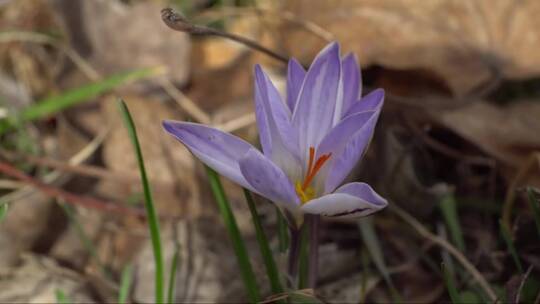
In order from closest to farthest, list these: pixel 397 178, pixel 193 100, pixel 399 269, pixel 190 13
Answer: pixel 399 269 → pixel 397 178 → pixel 193 100 → pixel 190 13

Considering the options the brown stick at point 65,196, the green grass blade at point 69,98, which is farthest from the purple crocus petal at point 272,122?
the green grass blade at point 69,98

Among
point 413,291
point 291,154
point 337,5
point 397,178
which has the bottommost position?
point 413,291

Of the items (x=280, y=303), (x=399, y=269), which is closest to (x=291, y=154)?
(x=280, y=303)

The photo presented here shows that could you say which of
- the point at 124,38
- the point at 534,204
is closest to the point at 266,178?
the point at 534,204

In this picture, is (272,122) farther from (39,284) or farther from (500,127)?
(500,127)

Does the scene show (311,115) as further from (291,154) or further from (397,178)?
(397,178)

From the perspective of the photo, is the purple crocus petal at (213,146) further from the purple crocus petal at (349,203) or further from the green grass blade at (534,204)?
the green grass blade at (534,204)
